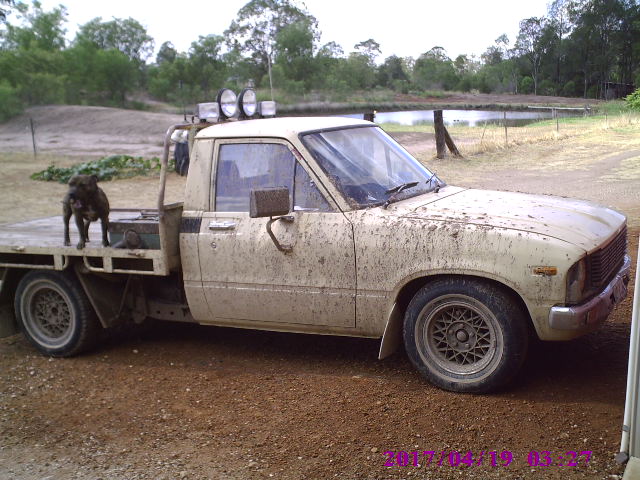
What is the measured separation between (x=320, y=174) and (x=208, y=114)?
138 cm

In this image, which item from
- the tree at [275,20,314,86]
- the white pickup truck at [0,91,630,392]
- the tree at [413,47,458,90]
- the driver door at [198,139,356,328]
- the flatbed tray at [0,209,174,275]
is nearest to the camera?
the white pickup truck at [0,91,630,392]

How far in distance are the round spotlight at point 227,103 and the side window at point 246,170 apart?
66 centimetres

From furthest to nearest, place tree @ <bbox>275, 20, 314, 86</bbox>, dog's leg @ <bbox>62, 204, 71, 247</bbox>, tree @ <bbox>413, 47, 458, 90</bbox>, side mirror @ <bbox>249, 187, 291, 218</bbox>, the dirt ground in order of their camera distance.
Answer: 1. tree @ <bbox>413, 47, 458, 90</bbox>
2. tree @ <bbox>275, 20, 314, 86</bbox>
3. dog's leg @ <bbox>62, 204, 71, 247</bbox>
4. side mirror @ <bbox>249, 187, 291, 218</bbox>
5. the dirt ground

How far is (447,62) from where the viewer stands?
8031 centimetres

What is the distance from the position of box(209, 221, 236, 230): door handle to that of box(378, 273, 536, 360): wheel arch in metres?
1.32

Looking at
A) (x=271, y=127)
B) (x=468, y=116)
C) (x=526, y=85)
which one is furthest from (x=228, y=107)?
(x=526, y=85)

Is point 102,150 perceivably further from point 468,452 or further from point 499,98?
point 499,98

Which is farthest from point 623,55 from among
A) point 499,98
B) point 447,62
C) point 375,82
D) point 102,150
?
point 447,62

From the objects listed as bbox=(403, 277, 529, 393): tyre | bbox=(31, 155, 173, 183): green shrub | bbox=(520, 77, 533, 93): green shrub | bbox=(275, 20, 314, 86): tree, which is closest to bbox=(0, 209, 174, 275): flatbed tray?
bbox=(403, 277, 529, 393): tyre

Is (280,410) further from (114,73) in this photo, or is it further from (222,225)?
(114,73)

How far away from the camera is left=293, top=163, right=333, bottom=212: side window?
5062 mm

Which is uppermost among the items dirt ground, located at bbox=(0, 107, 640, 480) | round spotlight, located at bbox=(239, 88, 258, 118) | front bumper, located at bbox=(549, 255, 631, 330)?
round spotlight, located at bbox=(239, 88, 258, 118)

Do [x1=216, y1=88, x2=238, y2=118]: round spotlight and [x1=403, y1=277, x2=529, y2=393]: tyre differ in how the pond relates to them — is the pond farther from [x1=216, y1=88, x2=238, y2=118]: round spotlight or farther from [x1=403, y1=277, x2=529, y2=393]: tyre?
[x1=403, y1=277, x2=529, y2=393]: tyre

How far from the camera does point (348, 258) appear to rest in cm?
489
